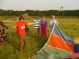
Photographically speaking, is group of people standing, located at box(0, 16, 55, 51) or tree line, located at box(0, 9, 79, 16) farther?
tree line, located at box(0, 9, 79, 16)

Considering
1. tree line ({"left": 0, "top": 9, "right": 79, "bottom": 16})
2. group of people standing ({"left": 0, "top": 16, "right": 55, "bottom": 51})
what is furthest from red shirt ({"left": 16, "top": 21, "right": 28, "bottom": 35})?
tree line ({"left": 0, "top": 9, "right": 79, "bottom": 16})

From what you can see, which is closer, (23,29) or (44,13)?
(23,29)

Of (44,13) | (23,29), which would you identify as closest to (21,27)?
(23,29)

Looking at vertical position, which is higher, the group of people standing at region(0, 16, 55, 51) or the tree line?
the group of people standing at region(0, 16, 55, 51)

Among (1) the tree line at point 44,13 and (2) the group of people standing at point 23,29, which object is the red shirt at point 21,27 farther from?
(1) the tree line at point 44,13

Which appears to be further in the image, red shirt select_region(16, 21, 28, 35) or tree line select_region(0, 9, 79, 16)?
tree line select_region(0, 9, 79, 16)

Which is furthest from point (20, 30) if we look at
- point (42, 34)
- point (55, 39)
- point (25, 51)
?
point (42, 34)

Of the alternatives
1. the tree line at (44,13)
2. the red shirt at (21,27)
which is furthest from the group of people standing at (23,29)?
the tree line at (44,13)

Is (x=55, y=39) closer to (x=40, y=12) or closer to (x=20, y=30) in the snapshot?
(x=20, y=30)

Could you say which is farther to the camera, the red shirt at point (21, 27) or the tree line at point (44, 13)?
the tree line at point (44, 13)

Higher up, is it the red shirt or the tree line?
the red shirt

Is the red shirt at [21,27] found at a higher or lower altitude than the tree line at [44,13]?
higher

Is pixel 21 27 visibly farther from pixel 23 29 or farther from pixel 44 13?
pixel 44 13

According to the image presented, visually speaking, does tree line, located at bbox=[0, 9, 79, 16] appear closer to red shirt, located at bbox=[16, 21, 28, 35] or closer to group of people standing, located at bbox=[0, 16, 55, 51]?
group of people standing, located at bbox=[0, 16, 55, 51]
